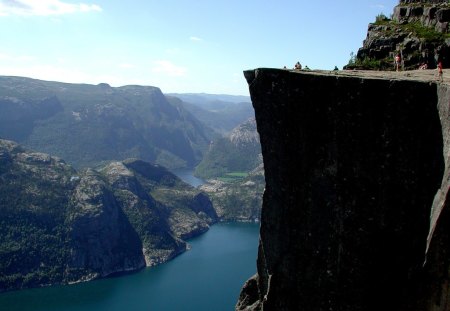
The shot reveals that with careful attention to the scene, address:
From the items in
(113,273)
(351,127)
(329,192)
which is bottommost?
(113,273)

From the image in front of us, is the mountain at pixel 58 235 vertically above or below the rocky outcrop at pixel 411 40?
below

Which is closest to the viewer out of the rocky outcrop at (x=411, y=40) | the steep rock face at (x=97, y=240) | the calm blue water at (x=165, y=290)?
the rocky outcrop at (x=411, y=40)

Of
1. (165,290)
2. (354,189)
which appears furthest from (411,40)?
(165,290)

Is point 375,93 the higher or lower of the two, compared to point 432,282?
higher

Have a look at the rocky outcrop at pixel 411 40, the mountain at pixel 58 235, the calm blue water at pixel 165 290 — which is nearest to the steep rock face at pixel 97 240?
the mountain at pixel 58 235

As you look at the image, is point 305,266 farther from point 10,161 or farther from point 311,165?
point 10,161

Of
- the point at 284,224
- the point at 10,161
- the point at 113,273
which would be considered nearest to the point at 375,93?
the point at 284,224

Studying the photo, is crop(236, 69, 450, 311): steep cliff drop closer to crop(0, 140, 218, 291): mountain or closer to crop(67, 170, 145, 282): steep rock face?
crop(0, 140, 218, 291): mountain

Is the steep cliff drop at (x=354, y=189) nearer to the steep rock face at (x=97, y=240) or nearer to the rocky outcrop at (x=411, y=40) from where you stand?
the rocky outcrop at (x=411, y=40)
